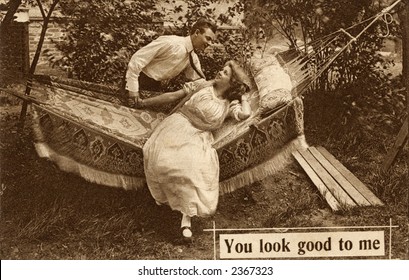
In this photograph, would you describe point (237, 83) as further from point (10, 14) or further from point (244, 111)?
point (10, 14)

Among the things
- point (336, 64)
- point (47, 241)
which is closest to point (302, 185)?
point (336, 64)

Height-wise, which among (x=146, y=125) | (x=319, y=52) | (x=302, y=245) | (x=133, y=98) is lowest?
(x=302, y=245)

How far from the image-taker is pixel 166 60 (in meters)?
3.05

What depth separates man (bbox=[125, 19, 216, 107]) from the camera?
304 cm

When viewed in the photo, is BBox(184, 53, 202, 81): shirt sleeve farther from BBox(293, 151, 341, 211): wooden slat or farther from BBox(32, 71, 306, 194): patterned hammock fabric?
BBox(293, 151, 341, 211): wooden slat

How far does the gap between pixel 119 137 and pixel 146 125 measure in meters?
0.15

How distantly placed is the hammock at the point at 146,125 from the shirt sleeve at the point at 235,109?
0.13 feet

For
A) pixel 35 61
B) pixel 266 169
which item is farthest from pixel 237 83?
pixel 35 61

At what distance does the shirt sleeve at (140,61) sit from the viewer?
9.96 feet

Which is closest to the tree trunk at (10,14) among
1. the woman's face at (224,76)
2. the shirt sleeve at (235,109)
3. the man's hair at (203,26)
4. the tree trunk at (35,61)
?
the tree trunk at (35,61)

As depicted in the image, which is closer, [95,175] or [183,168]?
[183,168]

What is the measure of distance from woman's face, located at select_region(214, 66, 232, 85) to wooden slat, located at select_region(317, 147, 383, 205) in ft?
1.86

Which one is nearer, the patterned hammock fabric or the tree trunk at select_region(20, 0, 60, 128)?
the patterned hammock fabric

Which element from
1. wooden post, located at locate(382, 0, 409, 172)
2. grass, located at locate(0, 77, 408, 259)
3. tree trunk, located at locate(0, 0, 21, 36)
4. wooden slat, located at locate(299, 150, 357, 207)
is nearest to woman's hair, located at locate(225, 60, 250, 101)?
grass, located at locate(0, 77, 408, 259)
